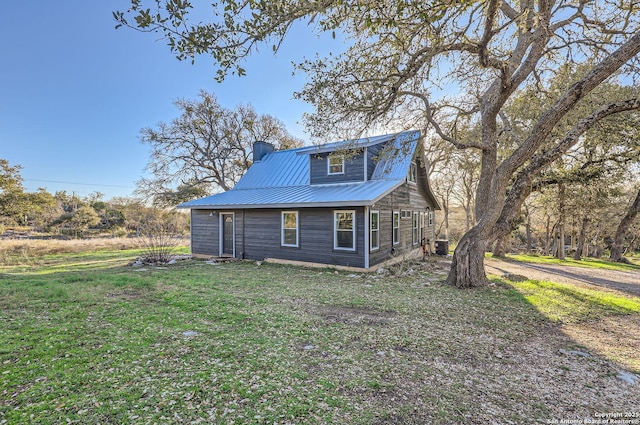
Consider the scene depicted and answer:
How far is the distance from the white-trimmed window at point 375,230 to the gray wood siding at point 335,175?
6.56 feet

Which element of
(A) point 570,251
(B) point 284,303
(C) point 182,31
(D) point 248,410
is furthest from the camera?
(A) point 570,251

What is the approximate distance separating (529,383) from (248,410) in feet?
9.71

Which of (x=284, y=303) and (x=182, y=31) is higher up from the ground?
(x=182, y=31)

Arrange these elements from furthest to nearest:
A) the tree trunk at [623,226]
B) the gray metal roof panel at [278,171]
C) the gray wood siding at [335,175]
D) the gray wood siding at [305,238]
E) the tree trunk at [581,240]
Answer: the tree trunk at [581,240] < the tree trunk at [623,226] < the gray metal roof panel at [278,171] < the gray wood siding at [335,175] < the gray wood siding at [305,238]

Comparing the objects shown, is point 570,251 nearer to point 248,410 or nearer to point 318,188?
point 318,188

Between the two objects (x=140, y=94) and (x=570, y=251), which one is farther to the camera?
(x=570, y=251)

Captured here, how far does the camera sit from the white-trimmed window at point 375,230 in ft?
33.0

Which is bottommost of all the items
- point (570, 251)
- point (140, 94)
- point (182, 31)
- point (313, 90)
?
point (570, 251)

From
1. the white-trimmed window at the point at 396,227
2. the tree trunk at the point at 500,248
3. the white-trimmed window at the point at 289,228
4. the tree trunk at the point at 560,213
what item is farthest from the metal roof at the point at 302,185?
the tree trunk at the point at 560,213

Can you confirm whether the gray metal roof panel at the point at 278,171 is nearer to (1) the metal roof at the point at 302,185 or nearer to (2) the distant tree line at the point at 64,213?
(1) the metal roof at the point at 302,185

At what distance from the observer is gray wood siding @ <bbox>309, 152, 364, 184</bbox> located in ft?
38.2

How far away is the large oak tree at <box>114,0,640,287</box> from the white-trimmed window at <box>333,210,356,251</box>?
3.62 meters

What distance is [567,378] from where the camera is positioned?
3.12 meters

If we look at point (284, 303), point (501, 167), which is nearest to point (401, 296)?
point (284, 303)
